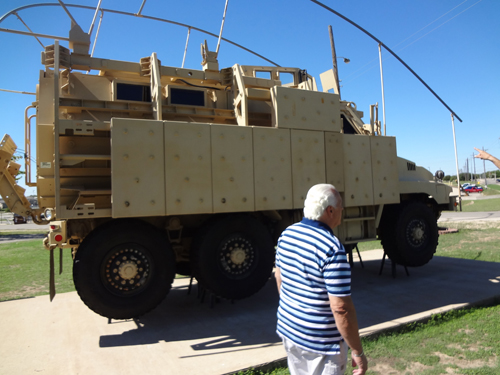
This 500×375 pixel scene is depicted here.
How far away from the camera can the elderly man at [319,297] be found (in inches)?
89.0

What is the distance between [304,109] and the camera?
6.50 meters

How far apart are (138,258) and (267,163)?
2.36 metres

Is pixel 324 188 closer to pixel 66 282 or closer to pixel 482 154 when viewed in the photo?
pixel 482 154

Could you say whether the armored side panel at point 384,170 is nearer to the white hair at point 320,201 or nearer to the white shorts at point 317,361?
the white hair at point 320,201

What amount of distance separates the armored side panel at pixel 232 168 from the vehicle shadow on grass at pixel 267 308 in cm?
166

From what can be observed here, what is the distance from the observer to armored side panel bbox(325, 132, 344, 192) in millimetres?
6742

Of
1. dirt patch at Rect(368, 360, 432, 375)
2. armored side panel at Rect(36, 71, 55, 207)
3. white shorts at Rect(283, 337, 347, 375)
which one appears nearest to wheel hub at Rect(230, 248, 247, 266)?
dirt patch at Rect(368, 360, 432, 375)

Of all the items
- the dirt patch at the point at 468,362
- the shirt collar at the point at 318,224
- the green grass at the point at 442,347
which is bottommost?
the dirt patch at the point at 468,362

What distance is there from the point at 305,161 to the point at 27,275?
732 centimetres

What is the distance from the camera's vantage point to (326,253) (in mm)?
2322

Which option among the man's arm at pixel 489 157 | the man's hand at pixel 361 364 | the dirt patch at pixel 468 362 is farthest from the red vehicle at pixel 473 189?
the man's hand at pixel 361 364

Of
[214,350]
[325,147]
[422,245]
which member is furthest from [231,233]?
[422,245]

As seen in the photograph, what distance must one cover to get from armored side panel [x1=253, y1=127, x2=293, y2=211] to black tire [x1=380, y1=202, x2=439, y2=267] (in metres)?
2.84

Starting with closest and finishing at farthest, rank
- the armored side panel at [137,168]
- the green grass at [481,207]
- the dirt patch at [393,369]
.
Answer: the dirt patch at [393,369] → the armored side panel at [137,168] → the green grass at [481,207]
